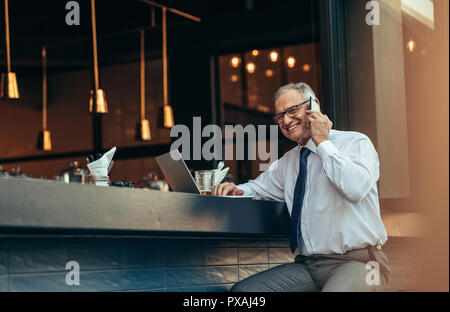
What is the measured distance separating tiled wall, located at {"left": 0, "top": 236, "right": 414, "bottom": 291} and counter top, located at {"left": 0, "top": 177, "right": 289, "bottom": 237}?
0.77 feet

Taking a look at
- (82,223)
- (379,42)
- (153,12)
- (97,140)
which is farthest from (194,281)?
(97,140)

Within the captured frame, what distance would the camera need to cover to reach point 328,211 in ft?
7.99

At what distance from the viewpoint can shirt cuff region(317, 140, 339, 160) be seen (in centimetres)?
234

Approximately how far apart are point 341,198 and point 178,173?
0.69 meters

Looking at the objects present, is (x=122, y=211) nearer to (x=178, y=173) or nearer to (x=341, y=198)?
(x=178, y=173)

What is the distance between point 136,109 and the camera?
25.9 ft

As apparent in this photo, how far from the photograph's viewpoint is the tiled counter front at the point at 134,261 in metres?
2.01

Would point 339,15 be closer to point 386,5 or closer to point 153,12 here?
point 386,5

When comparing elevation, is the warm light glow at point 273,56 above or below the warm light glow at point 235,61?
above

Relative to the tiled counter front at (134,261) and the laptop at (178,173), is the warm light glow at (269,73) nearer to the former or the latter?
the tiled counter front at (134,261)

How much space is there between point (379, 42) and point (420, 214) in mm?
1099

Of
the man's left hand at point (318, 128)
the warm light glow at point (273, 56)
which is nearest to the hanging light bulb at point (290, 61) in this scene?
the warm light glow at point (273, 56)

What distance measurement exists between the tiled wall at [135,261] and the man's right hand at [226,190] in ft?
0.72
